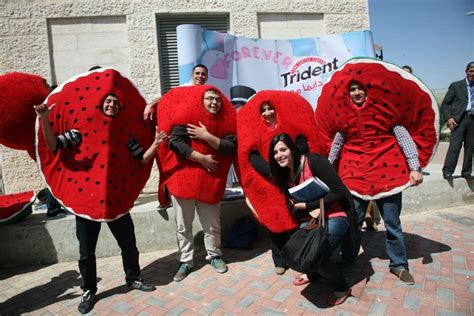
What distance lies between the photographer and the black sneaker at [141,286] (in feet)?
10.1

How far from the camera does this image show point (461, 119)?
16.6 ft

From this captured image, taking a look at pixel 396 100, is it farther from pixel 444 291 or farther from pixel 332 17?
pixel 332 17

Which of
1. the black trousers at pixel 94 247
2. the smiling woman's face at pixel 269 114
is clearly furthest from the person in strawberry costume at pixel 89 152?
the smiling woman's face at pixel 269 114

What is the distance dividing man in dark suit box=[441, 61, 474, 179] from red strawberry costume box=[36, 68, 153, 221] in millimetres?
4900

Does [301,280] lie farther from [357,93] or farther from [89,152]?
[89,152]

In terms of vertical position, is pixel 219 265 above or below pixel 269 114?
below

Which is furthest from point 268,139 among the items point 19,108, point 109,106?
point 19,108

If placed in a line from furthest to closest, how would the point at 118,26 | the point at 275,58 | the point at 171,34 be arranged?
the point at 171,34 → the point at 118,26 → the point at 275,58

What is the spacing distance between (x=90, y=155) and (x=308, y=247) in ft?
6.55

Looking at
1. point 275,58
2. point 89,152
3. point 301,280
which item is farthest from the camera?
point 275,58

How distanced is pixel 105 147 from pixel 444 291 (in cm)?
318

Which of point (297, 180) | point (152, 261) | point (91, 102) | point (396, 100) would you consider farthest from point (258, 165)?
point (152, 261)

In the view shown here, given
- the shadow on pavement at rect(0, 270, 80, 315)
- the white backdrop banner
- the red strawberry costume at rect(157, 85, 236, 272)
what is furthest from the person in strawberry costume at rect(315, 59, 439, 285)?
the shadow on pavement at rect(0, 270, 80, 315)

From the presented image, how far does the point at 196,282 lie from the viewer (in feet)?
10.5
